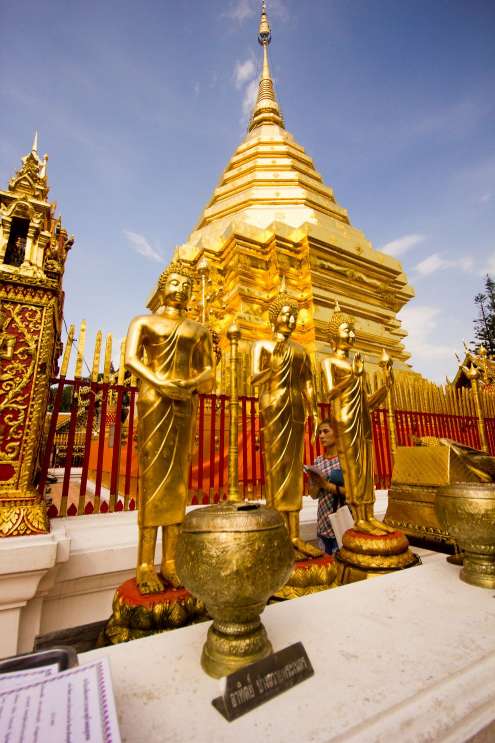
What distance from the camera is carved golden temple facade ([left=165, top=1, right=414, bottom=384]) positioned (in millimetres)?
7680

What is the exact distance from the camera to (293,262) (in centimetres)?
820


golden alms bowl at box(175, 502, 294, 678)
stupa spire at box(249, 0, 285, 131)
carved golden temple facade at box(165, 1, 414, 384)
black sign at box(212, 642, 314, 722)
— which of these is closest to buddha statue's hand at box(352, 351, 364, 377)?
golden alms bowl at box(175, 502, 294, 678)

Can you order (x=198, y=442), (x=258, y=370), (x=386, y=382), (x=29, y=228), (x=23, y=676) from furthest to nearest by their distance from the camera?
1. (x=198, y=442)
2. (x=386, y=382)
3. (x=258, y=370)
4. (x=29, y=228)
5. (x=23, y=676)

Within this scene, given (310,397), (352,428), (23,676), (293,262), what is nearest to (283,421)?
(310,397)

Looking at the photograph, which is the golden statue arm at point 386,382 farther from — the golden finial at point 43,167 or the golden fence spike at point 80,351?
the golden finial at point 43,167

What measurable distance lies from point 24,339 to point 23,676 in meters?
2.00

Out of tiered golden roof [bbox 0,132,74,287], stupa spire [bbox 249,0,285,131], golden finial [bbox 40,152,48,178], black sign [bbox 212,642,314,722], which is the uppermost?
stupa spire [bbox 249,0,285,131]

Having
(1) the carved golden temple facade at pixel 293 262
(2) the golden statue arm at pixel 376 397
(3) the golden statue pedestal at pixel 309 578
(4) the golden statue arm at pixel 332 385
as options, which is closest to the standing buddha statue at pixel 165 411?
(3) the golden statue pedestal at pixel 309 578

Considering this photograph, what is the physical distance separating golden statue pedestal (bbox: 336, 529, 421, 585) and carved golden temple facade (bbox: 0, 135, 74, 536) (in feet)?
6.98

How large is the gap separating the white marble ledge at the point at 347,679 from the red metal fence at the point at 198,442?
1.24 meters

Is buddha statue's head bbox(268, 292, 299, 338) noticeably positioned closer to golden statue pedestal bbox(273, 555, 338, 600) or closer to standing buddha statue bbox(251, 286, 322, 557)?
standing buddha statue bbox(251, 286, 322, 557)

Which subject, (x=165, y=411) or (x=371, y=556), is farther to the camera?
(x=371, y=556)

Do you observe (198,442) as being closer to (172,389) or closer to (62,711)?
(172,389)

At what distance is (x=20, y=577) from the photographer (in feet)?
6.57
